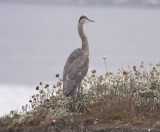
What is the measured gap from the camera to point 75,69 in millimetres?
11773

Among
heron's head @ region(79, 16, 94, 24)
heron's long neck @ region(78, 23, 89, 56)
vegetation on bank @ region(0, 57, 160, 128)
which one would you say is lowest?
vegetation on bank @ region(0, 57, 160, 128)

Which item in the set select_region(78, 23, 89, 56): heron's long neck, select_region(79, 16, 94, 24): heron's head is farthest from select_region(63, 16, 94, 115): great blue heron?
select_region(79, 16, 94, 24): heron's head

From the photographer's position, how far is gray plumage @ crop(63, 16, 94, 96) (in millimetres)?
11227

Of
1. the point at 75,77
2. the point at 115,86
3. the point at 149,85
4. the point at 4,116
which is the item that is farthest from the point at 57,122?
the point at 4,116

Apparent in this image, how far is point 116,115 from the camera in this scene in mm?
10945

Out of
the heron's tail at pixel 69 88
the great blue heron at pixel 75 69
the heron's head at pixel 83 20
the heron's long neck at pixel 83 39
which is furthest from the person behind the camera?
the heron's head at pixel 83 20

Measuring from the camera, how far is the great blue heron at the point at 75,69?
11.2 m

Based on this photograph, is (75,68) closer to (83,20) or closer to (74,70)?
(74,70)

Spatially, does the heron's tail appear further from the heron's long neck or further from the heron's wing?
the heron's long neck

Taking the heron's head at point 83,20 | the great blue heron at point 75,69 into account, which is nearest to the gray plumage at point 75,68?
the great blue heron at point 75,69

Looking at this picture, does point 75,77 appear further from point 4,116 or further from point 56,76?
point 4,116

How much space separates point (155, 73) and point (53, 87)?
136 inches

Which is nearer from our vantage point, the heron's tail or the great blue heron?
the heron's tail

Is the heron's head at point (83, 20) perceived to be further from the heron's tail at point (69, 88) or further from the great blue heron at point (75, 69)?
→ the heron's tail at point (69, 88)
